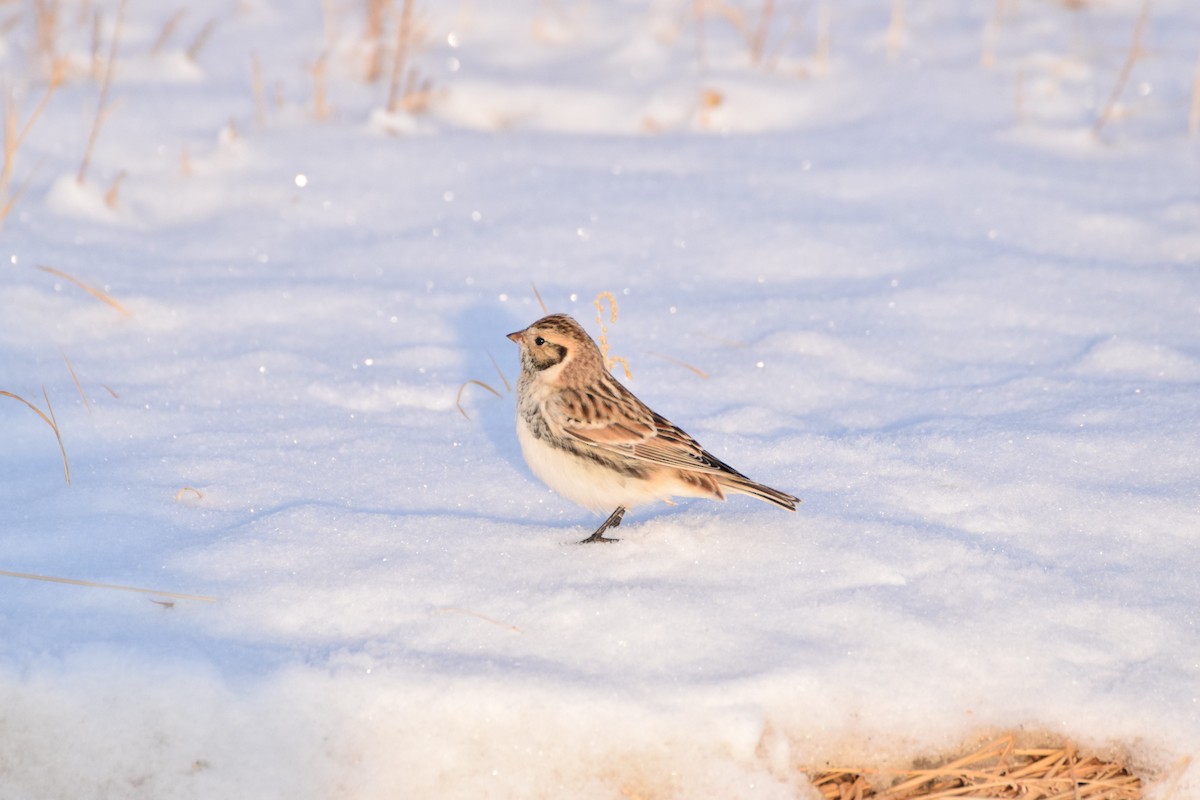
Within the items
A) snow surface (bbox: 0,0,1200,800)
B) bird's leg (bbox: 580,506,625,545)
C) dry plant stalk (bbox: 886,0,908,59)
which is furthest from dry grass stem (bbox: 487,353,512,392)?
dry plant stalk (bbox: 886,0,908,59)

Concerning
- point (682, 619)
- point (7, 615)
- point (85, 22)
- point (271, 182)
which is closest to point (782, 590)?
point (682, 619)

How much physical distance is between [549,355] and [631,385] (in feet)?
3.40

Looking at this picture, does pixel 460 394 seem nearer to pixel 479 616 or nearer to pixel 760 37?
pixel 479 616

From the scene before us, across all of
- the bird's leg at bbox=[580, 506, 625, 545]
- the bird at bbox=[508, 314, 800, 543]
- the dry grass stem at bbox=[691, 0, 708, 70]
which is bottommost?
the bird's leg at bbox=[580, 506, 625, 545]

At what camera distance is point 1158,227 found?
6.39m

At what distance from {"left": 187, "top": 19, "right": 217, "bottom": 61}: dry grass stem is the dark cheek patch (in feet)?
16.3

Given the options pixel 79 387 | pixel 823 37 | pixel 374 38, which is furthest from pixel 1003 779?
pixel 374 38

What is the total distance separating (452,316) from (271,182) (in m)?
1.82

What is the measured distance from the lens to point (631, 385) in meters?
5.23

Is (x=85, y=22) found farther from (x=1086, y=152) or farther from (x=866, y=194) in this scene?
(x=1086, y=152)

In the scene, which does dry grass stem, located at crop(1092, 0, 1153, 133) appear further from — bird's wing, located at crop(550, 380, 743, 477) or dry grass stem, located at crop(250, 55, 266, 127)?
dry grass stem, located at crop(250, 55, 266, 127)

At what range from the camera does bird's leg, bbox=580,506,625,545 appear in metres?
3.99

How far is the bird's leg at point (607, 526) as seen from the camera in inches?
157

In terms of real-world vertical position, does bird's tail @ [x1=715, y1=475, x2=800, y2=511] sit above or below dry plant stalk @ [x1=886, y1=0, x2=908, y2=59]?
below
